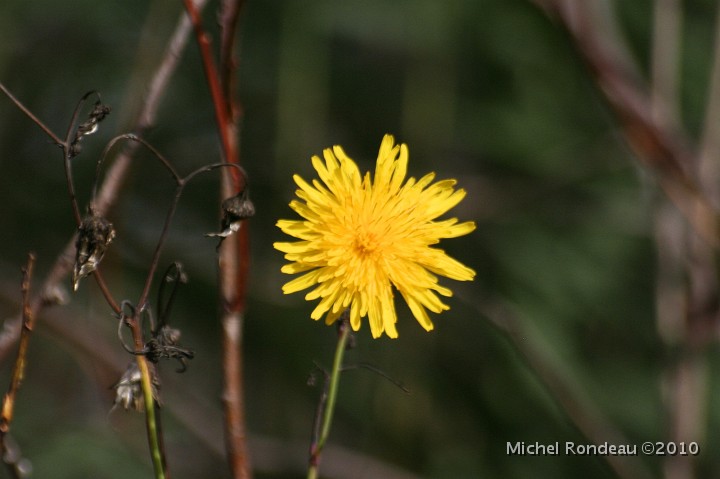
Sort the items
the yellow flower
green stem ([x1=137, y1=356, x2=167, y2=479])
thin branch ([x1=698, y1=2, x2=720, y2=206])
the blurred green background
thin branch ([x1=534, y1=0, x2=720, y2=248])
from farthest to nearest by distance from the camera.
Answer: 1. the blurred green background
2. thin branch ([x1=698, y1=2, x2=720, y2=206])
3. thin branch ([x1=534, y1=0, x2=720, y2=248])
4. the yellow flower
5. green stem ([x1=137, y1=356, x2=167, y2=479])

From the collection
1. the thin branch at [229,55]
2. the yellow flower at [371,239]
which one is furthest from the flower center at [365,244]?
the thin branch at [229,55]

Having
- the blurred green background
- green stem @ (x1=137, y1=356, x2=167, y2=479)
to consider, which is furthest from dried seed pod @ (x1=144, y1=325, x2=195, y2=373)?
the blurred green background

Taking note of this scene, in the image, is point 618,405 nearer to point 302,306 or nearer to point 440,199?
point 302,306

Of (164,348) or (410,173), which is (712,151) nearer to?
(410,173)

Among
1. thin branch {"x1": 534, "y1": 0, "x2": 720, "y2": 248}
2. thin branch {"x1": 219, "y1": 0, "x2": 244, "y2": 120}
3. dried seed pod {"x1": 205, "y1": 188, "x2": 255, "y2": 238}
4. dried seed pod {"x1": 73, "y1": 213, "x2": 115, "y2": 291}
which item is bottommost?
dried seed pod {"x1": 73, "y1": 213, "x2": 115, "y2": 291}

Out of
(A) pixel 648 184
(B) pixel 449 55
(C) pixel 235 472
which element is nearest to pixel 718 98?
(A) pixel 648 184

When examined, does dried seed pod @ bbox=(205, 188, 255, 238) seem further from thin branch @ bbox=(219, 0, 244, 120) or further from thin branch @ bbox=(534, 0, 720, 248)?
thin branch @ bbox=(534, 0, 720, 248)
